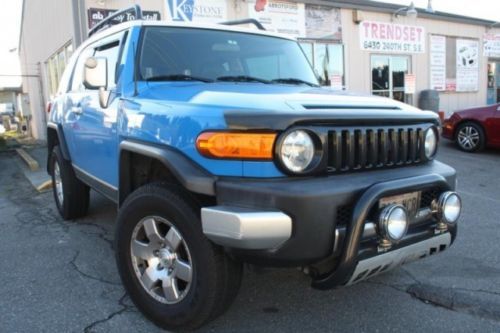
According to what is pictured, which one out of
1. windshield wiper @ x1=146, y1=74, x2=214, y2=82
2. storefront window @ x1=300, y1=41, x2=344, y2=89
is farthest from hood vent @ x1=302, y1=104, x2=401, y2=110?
storefront window @ x1=300, y1=41, x2=344, y2=89

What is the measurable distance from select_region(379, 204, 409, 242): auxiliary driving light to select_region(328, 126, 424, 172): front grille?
0.30 meters

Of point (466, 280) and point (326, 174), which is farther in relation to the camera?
point (466, 280)

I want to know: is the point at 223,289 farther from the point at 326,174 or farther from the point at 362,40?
the point at 362,40

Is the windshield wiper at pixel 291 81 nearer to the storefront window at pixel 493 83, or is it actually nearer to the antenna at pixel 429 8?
the antenna at pixel 429 8

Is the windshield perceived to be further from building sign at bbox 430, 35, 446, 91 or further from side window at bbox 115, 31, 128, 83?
building sign at bbox 430, 35, 446, 91

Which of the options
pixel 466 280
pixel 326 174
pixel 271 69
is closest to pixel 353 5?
pixel 271 69

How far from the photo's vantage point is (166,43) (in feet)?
11.8

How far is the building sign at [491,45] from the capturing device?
17125 millimetres

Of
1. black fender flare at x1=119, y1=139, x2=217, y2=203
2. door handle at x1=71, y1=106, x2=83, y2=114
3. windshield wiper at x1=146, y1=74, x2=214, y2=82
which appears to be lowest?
black fender flare at x1=119, y1=139, x2=217, y2=203

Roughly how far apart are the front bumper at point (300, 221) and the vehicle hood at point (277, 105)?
310mm

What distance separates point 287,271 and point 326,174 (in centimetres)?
152

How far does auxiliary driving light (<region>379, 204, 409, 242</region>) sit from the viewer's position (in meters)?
2.46

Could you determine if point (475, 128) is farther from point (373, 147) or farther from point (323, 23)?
point (373, 147)

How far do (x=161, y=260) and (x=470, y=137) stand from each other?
881cm
